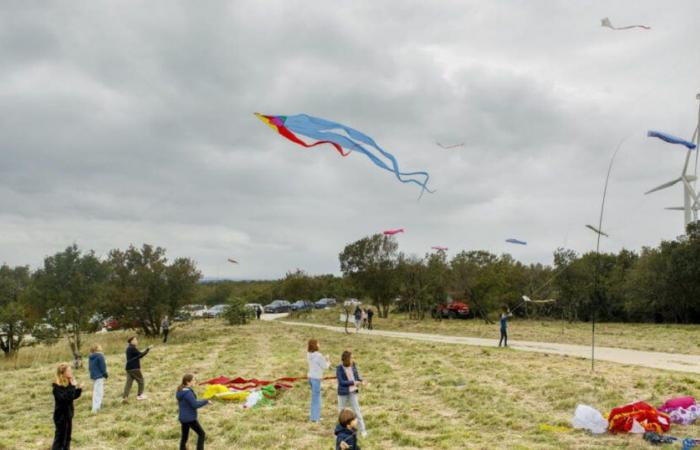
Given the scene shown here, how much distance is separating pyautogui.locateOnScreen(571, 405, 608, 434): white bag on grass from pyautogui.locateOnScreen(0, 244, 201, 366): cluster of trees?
61.7 ft

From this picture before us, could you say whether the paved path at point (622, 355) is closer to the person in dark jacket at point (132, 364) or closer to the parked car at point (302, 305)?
the person in dark jacket at point (132, 364)

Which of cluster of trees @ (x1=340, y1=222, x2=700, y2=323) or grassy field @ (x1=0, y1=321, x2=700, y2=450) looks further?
cluster of trees @ (x1=340, y1=222, x2=700, y2=323)

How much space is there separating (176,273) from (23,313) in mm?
9636

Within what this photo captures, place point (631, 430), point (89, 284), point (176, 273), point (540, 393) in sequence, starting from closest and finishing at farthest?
point (631, 430) → point (540, 393) → point (89, 284) → point (176, 273)

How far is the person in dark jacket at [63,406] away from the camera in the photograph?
9.63 meters

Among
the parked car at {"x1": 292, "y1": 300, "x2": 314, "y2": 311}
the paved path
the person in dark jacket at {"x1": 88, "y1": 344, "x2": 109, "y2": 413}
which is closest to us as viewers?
the person in dark jacket at {"x1": 88, "y1": 344, "x2": 109, "y2": 413}

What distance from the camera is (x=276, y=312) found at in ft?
227

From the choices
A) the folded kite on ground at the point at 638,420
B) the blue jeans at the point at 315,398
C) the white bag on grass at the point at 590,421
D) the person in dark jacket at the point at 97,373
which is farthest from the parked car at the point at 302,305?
the folded kite on ground at the point at 638,420

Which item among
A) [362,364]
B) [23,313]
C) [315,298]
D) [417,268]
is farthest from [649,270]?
[23,313]

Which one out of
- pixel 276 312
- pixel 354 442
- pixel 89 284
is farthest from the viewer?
pixel 276 312

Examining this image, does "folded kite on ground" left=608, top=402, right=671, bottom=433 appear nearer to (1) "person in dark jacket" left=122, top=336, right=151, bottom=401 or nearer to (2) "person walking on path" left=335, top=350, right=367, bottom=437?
(2) "person walking on path" left=335, top=350, right=367, bottom=437

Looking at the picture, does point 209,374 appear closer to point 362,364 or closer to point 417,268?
point 362,364

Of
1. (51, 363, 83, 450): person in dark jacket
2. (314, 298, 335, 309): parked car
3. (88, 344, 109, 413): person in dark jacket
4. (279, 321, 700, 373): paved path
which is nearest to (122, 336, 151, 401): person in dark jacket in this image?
(88, 344, 109, 413): person in dark jacket

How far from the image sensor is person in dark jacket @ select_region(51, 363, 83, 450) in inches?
379
